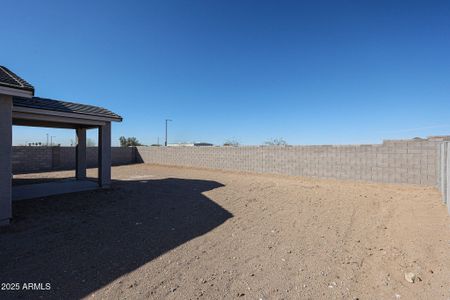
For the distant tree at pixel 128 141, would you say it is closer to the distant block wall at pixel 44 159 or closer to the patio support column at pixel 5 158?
the distant block wall at pixel 44 159

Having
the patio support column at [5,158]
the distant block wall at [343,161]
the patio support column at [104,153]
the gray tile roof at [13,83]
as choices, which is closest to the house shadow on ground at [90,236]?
the patio support column at [5,158]

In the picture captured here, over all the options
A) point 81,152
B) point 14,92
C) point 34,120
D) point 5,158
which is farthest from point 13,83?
point 81,152

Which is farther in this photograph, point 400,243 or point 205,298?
point 400,243

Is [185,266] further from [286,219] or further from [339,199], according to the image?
[339,199]

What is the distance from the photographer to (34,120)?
7.18 m

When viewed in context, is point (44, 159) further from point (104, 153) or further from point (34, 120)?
point (104, 153)

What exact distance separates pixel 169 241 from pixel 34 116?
216 inches

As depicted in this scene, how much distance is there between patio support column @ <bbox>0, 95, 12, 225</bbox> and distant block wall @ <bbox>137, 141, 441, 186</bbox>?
11360 mm

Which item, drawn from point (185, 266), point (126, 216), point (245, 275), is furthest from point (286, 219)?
point (126, 216)

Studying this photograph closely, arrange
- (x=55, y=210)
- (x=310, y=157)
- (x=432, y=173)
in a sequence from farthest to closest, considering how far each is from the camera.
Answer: (x=310, y=157) → (x=432, y=173) → (x=55, y=210)

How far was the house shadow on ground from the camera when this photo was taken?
8.62 feet

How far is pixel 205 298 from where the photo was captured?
2.33 m

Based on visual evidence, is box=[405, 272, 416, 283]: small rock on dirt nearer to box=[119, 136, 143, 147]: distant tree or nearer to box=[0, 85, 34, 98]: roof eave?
box=[0, 85, 34, 98]: roof eave

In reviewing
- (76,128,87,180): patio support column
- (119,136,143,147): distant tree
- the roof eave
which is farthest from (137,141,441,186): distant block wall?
(119,136,143,147): distant tree
